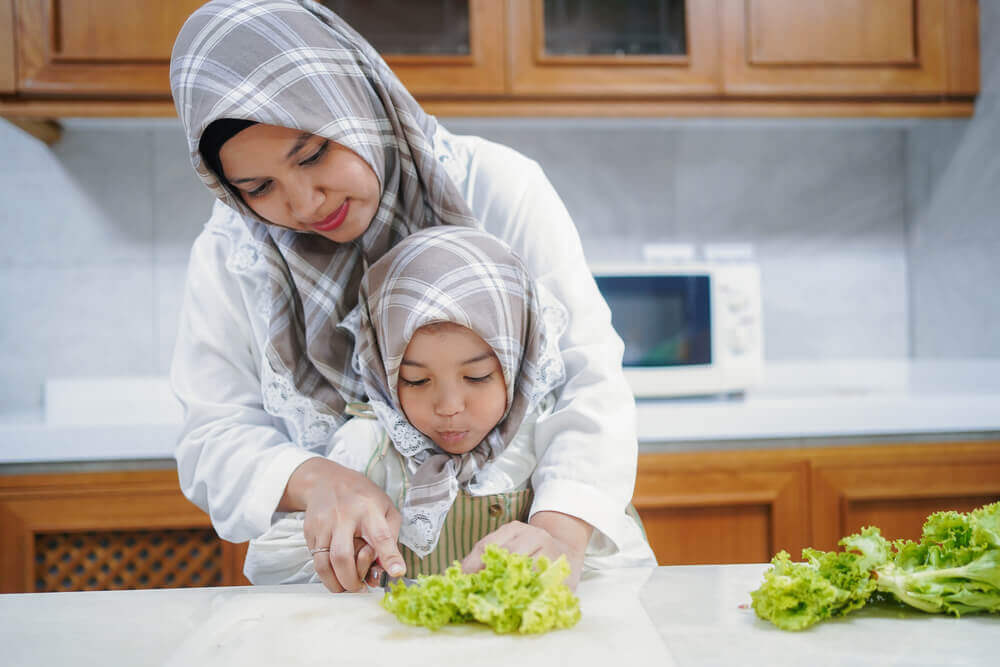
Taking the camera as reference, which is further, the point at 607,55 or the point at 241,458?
the point at 607,55

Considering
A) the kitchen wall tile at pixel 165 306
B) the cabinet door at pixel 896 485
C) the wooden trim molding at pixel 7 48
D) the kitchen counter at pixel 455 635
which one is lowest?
the cabinet door at pixel 896 485

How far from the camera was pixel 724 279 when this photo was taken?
2.16m

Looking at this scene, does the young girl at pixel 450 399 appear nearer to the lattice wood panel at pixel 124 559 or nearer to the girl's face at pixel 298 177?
the girl's face at pixel 298 177

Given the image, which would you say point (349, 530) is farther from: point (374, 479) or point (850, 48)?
point (850, 48)

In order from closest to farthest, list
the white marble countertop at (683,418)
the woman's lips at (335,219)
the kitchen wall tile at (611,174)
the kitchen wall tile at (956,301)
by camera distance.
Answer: the woman's lips at (335,219)
the white marble countertop at (683,418)
the kitchen wall tile at (956,301)
the kitchen wall tile at (611,174)

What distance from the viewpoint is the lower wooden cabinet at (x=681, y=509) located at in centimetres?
178

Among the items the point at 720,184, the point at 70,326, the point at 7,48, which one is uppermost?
the point at 7,48

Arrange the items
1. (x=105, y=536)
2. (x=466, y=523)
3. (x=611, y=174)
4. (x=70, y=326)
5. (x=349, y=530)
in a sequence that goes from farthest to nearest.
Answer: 1. (x=611, y=174)
2. (x=70, y=326)
3. (x=105, y=536)
4. (x=466, y=523)
5. (x=349, y=530)

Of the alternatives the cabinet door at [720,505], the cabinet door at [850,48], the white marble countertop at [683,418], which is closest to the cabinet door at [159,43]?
the cabinet door at [850,48]

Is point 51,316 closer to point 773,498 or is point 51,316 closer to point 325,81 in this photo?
point 325,81

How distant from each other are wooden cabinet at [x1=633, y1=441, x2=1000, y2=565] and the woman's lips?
1.18m

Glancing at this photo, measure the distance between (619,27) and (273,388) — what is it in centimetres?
158

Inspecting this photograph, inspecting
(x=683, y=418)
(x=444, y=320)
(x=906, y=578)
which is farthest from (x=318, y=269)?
(x=683, y=418)

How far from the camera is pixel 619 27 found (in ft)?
7.06
